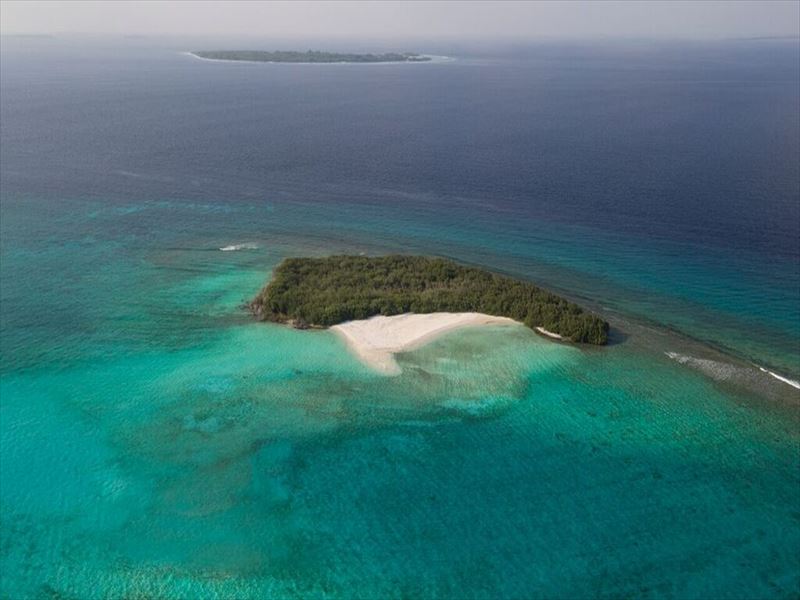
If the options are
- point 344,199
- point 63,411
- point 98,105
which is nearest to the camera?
point 63,411

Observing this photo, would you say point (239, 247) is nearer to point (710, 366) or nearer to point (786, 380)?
point (710, 366)

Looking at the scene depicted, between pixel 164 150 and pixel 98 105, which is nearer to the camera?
pixel 164 150

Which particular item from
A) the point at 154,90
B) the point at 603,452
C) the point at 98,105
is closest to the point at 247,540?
the point at 603,452

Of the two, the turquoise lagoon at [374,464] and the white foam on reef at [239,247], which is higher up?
the turquoise lagoon at [374,464]

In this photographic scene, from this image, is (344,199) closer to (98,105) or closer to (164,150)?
(164,150)

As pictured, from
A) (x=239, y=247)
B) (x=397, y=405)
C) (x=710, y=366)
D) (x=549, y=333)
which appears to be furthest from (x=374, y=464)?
(x=239, y=247)

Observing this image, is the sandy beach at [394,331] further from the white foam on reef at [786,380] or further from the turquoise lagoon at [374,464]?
the white foam on reef at [786,380]

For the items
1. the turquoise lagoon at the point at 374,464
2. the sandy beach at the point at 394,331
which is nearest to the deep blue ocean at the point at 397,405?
the turquoise lagoon at the point at 374,464
